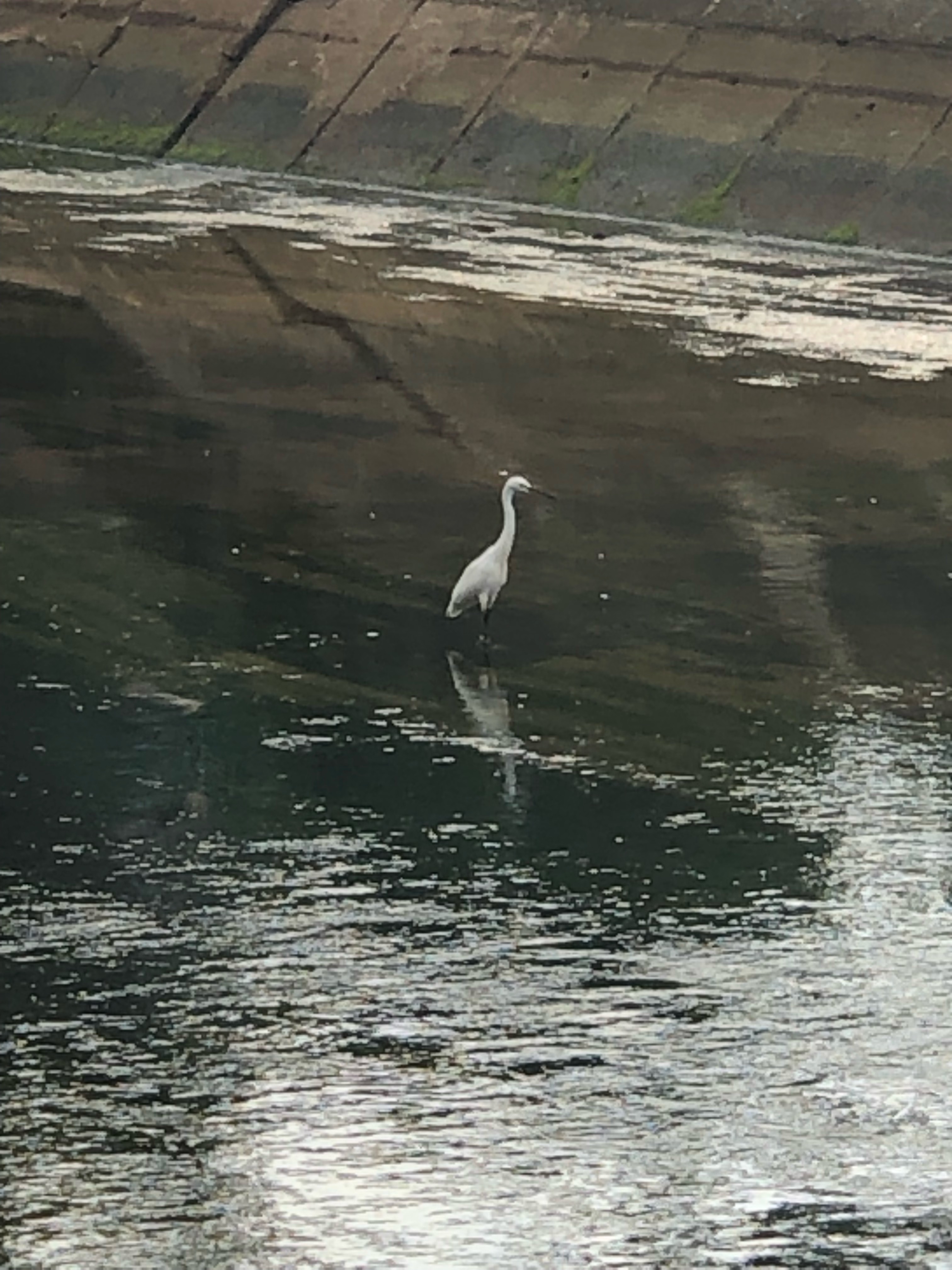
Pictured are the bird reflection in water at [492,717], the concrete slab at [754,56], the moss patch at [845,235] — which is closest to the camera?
the bird reflection in water at [492,717]

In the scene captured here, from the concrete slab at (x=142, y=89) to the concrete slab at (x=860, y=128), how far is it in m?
8.39

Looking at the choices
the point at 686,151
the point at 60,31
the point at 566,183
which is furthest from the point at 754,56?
the point at 60,31

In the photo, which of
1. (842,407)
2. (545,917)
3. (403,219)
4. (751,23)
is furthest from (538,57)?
(545,917)

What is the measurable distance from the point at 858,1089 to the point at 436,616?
5.25 metres

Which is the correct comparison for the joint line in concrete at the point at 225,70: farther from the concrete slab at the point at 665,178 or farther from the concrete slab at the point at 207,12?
the concrete slab at the point at 665,178

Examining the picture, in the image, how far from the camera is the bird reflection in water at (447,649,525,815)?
10.2 metres

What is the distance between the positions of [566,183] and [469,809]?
773 inches

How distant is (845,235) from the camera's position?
26.3m

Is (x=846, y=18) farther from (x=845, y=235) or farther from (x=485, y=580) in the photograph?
(x=485, y=580)

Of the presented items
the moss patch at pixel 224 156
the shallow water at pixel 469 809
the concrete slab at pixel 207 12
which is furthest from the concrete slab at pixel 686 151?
the shallow water at pixel 469 809

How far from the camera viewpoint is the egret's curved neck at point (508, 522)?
476 inches

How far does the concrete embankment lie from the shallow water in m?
7.88

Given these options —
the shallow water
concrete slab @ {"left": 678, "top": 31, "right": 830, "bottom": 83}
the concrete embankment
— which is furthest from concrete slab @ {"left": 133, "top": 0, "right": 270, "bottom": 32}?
the shallow water

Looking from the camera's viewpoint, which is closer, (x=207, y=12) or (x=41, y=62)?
(x=207, y=12)
